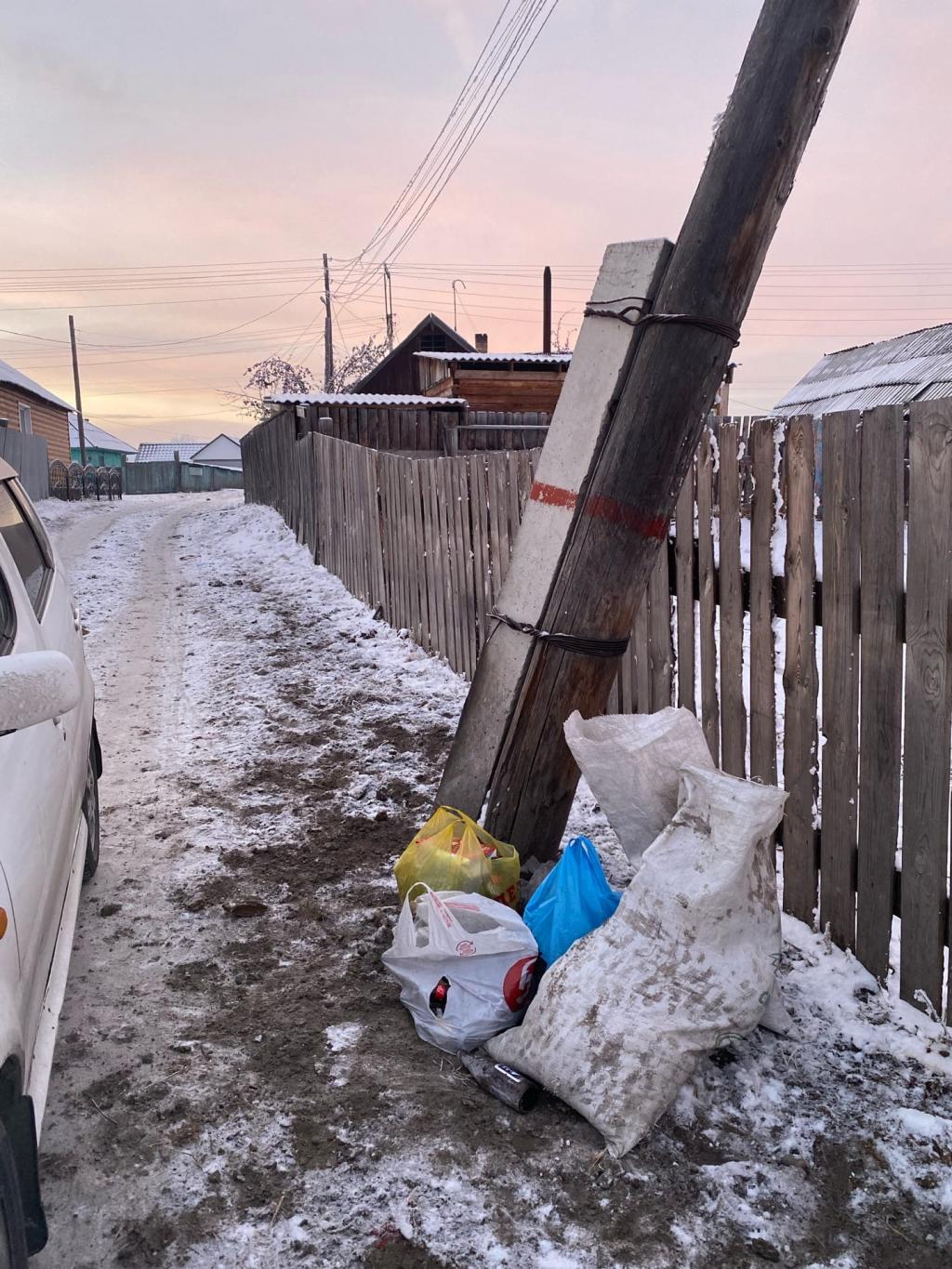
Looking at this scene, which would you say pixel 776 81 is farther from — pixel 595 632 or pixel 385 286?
pixel 385 286

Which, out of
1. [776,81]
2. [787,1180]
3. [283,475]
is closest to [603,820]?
[787,1180]

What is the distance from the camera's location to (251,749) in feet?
18.2

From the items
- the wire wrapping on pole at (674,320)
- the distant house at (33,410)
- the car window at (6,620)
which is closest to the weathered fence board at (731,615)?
the wire wrapping on pole at (674,320)

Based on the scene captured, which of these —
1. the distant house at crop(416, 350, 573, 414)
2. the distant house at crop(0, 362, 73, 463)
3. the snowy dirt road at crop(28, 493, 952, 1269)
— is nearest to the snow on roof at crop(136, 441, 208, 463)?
the distant house at crop(0, 362, 73, 463)

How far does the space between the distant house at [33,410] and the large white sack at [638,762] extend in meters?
31.1

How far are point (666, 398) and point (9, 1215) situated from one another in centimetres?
282

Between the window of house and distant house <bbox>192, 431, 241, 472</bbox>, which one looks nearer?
the window of house

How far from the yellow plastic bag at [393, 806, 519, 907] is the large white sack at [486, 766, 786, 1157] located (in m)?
0.57

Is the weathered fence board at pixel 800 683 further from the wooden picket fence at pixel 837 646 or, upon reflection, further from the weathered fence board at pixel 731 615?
the weathered fence board at pixel 731 615

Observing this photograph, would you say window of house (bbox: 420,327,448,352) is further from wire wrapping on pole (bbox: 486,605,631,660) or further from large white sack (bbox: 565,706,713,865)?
large white sack (bbox: 565,706,713,865)

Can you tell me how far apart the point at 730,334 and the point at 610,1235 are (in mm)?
2693

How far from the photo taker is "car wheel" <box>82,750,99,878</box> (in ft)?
12.4

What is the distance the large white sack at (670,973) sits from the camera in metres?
2.40

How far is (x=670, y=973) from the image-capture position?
247 centimetres
